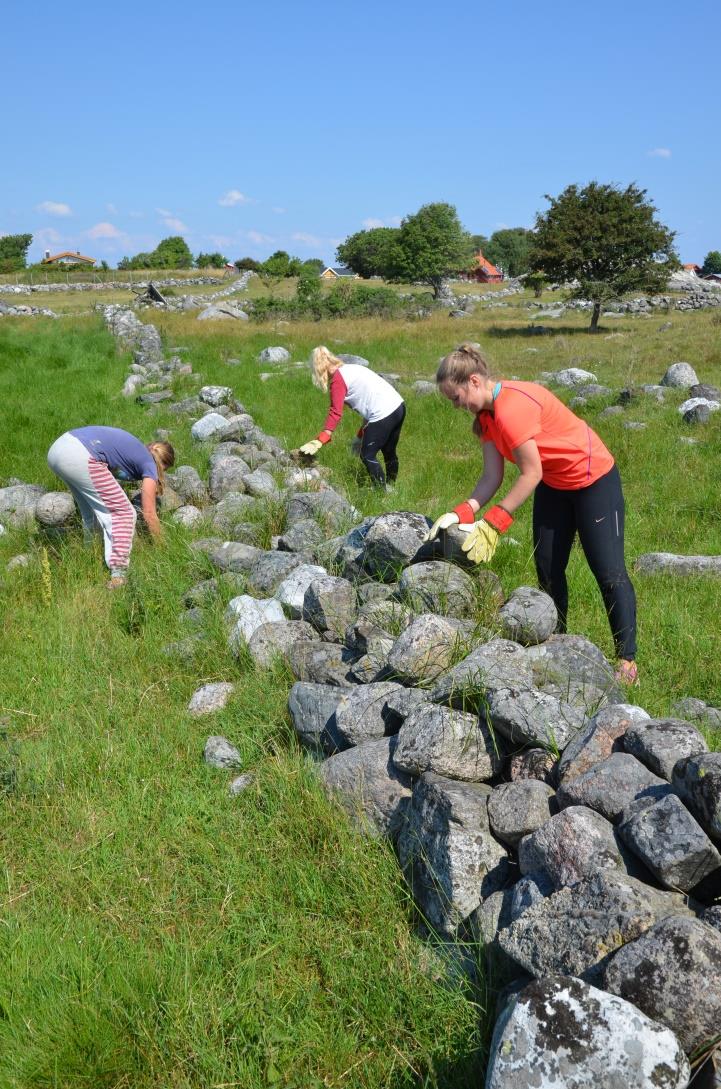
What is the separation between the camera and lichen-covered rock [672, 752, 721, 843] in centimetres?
222

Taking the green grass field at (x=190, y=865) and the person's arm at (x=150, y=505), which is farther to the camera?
the person's arm at (x=150, y=505)

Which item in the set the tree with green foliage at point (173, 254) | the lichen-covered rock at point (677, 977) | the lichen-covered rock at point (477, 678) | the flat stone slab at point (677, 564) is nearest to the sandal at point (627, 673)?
the lichen-covered rock at point (477, 678)

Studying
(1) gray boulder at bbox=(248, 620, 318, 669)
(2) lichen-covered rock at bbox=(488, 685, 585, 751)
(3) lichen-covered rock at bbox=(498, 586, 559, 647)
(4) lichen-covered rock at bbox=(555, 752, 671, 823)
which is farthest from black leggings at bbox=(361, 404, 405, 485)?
(4) lichen-covered rock at bbox=(555, 752, 671, 823)

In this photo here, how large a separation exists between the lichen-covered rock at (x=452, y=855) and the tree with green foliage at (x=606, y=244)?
23429mm

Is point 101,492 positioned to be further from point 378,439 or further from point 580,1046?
point 580,1046

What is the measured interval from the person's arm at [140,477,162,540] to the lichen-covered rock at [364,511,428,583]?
2350 mm

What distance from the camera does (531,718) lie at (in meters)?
2.95

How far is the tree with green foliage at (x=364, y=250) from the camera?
73688 millimetres

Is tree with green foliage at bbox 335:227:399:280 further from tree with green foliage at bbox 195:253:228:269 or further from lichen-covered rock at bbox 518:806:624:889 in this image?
lichen-covered rock at bbox 518:806:624:889

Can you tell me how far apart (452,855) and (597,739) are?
65 centimetres

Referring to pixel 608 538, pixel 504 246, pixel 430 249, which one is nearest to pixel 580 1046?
pixel 608 538

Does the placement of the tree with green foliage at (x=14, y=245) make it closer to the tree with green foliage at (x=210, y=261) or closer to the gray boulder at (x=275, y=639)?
the tree with green foliage at (x=210, y=261)

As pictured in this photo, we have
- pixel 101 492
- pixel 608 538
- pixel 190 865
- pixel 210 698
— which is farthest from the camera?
pixel 101 492

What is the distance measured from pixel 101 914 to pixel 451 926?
1.28 m
